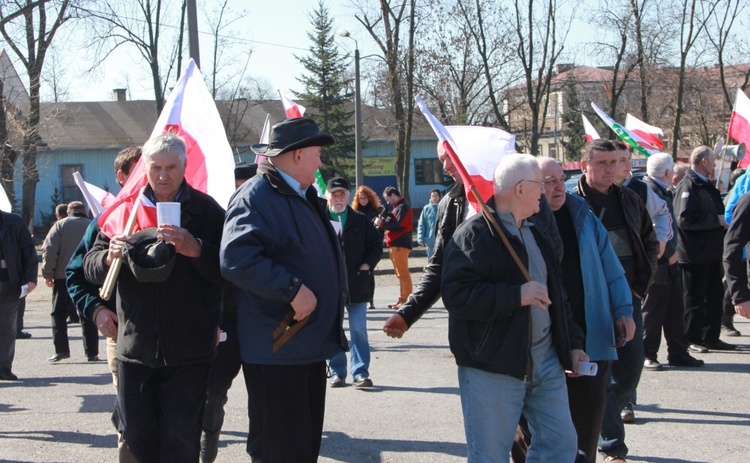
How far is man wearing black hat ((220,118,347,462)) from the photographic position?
3967 mm

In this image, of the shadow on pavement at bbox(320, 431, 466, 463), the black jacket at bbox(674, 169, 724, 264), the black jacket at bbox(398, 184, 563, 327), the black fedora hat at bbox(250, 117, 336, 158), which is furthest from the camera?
the black jacket at bbox(674, 169, 724, 264)

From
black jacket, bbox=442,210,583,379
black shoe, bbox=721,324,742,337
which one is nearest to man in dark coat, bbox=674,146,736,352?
black shoe, bbox=721,324,742,337

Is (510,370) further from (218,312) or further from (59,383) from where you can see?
(59,383)

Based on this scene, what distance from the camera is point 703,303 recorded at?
390 inches

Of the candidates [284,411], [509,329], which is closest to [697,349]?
[509,329]

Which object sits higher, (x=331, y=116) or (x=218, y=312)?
A: (x=331, y=116)

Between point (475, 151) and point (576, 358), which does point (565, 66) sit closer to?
point (475, 151)

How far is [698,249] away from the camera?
32.2ft

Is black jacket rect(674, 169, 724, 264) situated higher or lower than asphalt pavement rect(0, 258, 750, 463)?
higher

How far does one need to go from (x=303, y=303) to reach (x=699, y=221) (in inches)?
275

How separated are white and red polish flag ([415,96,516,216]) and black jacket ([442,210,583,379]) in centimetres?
52

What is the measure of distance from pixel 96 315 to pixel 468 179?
2.05 meters

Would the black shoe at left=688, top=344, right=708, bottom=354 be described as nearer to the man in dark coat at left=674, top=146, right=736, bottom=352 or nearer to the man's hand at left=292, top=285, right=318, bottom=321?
the man in dark coat at left=674, top=146, right=736, bottom=352

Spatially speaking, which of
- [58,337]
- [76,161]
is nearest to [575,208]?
[58,337]
